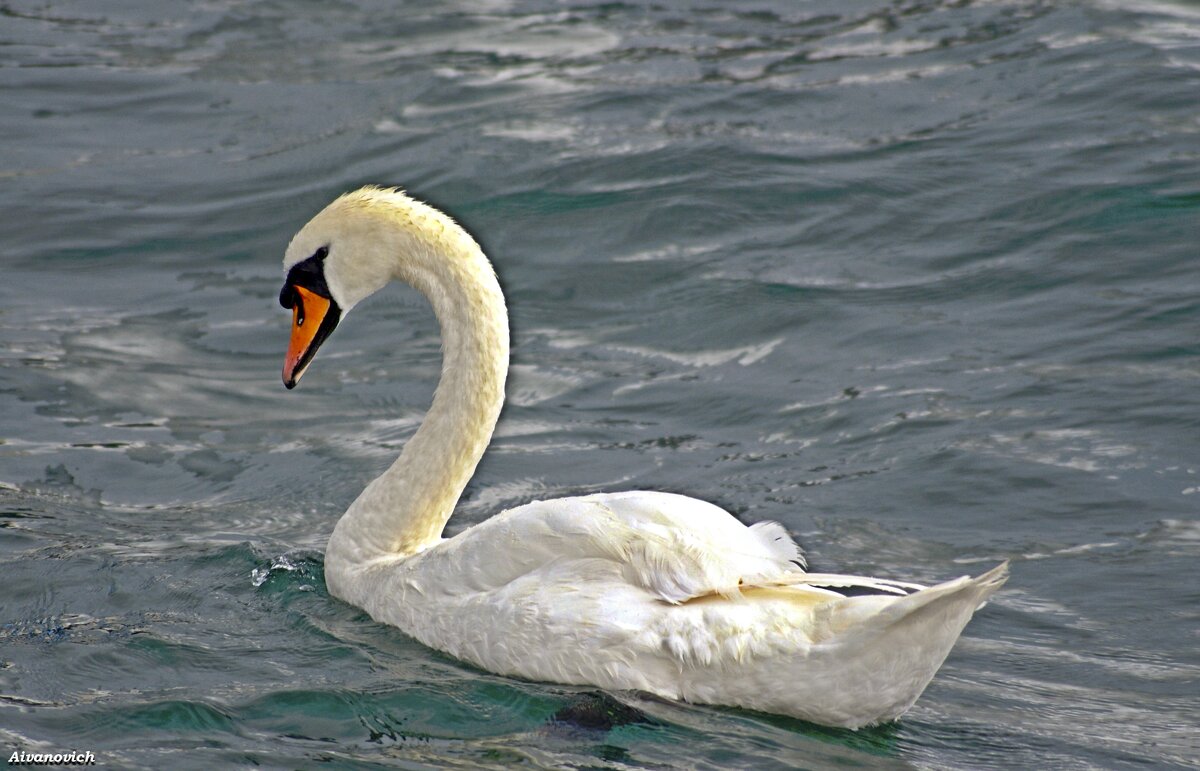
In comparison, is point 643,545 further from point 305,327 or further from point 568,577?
point 305,327

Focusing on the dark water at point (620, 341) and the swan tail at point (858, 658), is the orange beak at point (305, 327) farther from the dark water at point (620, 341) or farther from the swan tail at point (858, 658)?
the swan tail at point (858, 658)

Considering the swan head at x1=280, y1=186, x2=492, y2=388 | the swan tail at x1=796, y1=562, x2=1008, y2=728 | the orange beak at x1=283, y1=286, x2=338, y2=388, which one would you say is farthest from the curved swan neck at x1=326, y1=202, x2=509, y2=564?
the swan tail at x1=796, y1=562, x2=1008, y2=728

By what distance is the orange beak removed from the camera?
6.62 meters

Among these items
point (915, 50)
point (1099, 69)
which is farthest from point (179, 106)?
point (1099, 69)

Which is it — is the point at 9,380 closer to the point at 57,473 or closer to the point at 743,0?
the point at 57,473

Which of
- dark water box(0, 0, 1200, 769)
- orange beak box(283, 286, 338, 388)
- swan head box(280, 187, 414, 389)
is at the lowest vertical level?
dark water box(0, 0, 1200, 769)

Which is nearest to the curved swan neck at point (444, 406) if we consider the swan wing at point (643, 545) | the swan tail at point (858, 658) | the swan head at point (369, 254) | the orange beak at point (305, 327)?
the swan head at point (369, 254)

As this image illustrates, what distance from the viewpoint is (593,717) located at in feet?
17.0

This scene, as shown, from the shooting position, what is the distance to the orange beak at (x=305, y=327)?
662 cm

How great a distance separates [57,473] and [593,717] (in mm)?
4062

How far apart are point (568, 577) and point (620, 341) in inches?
175

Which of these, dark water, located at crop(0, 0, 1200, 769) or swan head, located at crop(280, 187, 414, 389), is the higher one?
swan head, located at crop(280, 187, 414, 389)

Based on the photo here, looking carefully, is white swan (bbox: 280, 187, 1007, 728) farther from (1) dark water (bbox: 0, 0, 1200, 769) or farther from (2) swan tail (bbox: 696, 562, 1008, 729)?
(1) dark water (bbox: 0, 0, 1200, 769)

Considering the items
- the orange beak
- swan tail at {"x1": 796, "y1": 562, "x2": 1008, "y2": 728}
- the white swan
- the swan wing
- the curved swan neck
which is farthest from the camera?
the orange beak
